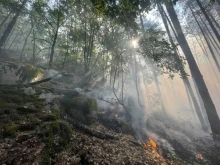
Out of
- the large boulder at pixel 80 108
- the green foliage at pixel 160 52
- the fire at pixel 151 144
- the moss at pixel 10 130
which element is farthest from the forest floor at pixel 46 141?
the green foliage at pixel 160 52

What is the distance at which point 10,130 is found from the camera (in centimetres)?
440

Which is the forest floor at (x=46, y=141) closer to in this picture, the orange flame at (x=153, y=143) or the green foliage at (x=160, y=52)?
the orange flame at (x=153, y=143)

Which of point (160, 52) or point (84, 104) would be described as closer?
point (84, 104)

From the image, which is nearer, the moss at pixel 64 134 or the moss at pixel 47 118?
the moss at pixel 64 134

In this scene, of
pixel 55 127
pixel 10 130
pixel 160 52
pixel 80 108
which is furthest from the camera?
pixel 160 52

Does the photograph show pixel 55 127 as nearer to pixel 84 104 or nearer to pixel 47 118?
pixel 47 118

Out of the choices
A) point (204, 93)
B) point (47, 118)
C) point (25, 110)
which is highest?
point (204, 93)

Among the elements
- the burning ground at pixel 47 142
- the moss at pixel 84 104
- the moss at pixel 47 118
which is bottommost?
the burning ground at pixel 47 142

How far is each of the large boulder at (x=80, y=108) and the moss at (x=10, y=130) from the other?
3305 mm

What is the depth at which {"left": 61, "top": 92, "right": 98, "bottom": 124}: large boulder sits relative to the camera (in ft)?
25.9

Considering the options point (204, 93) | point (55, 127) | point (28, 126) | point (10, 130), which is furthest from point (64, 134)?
point (204, 93)

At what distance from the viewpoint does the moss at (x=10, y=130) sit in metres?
4.29

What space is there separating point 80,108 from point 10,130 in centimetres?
398

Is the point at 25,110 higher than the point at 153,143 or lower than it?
higher
